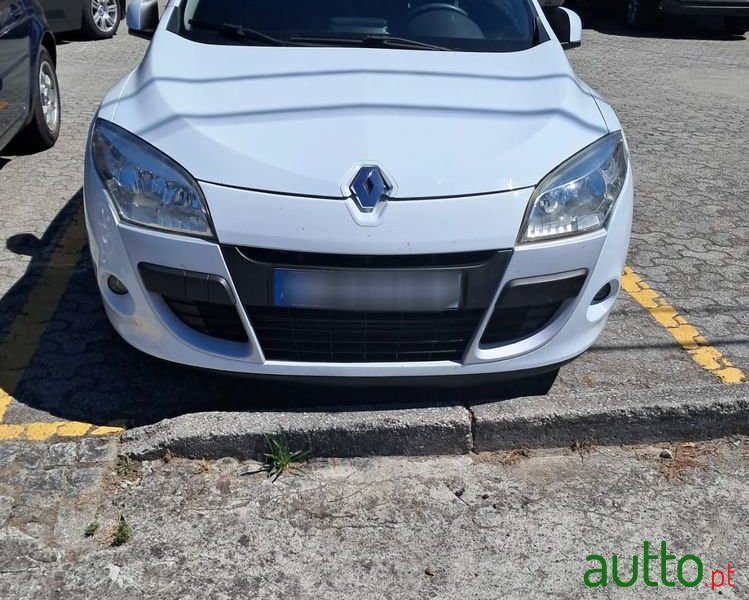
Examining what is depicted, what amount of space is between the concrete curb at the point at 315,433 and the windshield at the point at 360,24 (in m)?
1.59

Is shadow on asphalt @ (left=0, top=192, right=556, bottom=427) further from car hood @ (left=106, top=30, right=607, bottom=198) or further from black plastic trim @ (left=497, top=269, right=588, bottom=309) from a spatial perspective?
car hood @ (left=106, top=30, right=607, bottom=198)

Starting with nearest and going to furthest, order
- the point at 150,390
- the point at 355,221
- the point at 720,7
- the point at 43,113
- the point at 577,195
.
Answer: the point at 355,221
the point at 577,195
the point at 150,390
the point at 43,113
the point at 720,7

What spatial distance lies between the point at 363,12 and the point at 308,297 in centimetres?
168

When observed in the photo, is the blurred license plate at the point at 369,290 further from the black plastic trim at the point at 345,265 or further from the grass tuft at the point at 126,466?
the grass tuft at the point at 126,466

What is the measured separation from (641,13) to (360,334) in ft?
38.8

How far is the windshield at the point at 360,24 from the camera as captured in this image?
3664 millimetres

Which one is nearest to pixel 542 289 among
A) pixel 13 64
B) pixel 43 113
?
pixel 13 64

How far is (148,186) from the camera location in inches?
111

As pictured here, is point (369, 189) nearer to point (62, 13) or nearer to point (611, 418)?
point (611, 418)

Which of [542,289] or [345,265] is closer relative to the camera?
[345,265]

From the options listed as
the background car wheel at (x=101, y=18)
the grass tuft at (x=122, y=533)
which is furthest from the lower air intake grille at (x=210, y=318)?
the background car wheel at (x=101, y=18)

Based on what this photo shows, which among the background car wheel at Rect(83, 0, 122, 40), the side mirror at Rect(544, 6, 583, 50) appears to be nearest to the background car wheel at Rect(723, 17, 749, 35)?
the background car wheel at Rect(83, 0, 122, 40)

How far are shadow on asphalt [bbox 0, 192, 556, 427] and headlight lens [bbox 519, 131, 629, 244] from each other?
2.12 feet

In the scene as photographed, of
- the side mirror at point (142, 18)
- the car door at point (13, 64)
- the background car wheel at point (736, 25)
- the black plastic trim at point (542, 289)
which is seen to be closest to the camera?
the black plastic trim at point (542, 289)
